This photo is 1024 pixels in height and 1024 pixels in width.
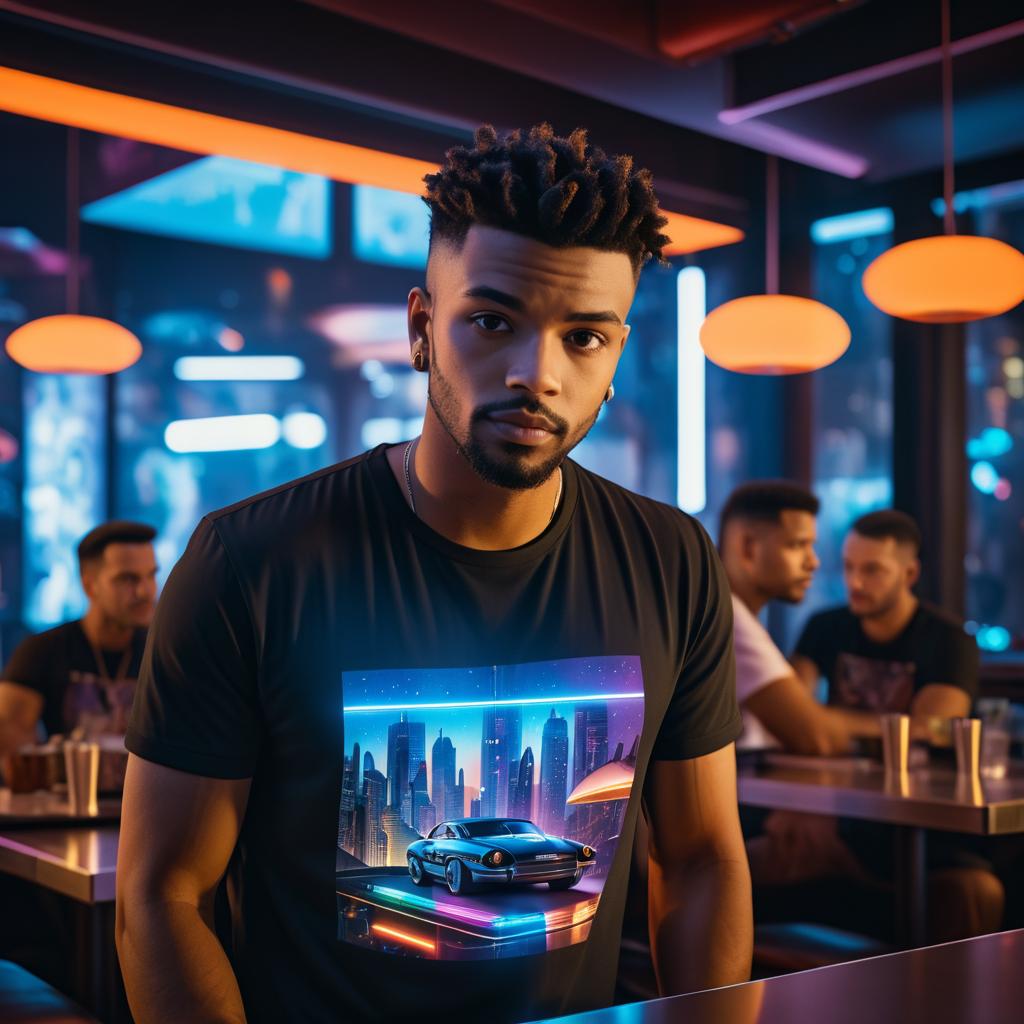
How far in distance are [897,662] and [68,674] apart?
256 cm

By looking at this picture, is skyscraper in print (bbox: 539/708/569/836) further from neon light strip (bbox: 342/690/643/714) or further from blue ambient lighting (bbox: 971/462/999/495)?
blue ambient lighting (bbox: 971/462/999/495)

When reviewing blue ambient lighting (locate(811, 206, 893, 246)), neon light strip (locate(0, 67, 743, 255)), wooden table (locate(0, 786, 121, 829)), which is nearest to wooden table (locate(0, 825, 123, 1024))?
wooden table (locate(0, 786, 121, 829))

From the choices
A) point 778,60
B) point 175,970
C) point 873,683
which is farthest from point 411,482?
point 778,60

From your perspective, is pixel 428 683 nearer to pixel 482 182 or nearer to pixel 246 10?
pixel 482 182

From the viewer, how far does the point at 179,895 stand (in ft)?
3.91

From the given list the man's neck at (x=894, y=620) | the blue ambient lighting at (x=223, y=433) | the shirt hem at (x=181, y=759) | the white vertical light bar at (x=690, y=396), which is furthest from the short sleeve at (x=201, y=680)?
the white vertical light bar at (x=690, y=396)

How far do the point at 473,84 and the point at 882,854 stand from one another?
3138mm

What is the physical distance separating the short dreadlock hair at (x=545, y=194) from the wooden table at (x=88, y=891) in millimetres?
1320

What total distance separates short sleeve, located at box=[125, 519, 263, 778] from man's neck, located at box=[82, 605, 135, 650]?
2706 millimetres

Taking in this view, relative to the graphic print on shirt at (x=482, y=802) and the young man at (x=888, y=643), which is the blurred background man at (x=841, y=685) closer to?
the young man at (x=888, y=643)

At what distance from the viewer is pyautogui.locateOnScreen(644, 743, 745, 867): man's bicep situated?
1444mm

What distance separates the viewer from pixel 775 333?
387cm

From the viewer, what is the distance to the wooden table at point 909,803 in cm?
266

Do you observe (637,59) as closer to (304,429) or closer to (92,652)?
(92,652)
